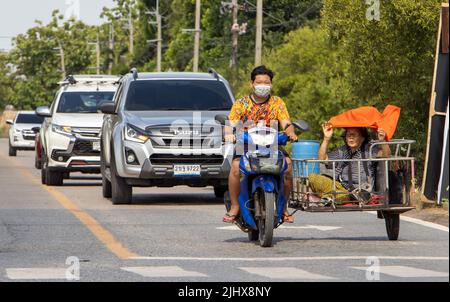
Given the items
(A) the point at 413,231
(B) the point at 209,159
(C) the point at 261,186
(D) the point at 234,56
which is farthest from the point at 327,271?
(D) the point at 234,56

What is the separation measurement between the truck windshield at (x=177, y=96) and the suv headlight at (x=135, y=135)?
881mm

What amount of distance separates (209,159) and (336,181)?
251 inches

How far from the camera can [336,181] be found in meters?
14.9

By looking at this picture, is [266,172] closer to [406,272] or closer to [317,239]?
[317,239]

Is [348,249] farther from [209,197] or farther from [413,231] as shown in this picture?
[209,197]

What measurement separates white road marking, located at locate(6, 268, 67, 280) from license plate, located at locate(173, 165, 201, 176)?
8.79 metres

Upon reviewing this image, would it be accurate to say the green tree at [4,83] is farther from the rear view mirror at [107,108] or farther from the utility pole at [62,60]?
the rear view mirror at [107,108]

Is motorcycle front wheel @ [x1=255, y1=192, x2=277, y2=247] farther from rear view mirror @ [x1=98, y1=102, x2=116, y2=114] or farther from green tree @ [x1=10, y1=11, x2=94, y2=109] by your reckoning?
green tree @ [x1=10, y1=11, x2=94, y2=109]

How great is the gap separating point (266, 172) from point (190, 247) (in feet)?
3.56

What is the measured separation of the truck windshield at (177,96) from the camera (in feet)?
72.7

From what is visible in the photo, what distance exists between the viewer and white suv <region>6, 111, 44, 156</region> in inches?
2016

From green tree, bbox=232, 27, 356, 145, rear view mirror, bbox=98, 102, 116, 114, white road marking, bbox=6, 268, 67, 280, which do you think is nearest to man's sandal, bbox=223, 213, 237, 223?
white road marking, bbox=6, 268, 67, 280
